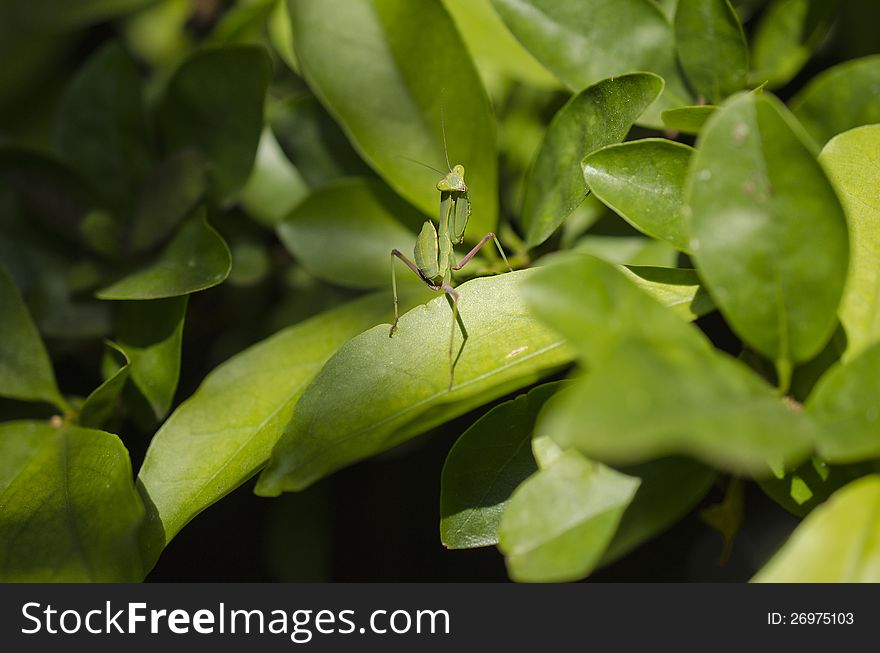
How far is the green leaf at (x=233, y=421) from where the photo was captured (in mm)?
1243

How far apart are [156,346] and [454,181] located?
2.06 feet

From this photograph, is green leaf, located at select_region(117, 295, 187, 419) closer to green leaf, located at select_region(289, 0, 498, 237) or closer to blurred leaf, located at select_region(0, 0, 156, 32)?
green leaf, located at select_region(289, 0, 498, 237)

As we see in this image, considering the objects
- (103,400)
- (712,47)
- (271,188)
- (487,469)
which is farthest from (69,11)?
(487,469)

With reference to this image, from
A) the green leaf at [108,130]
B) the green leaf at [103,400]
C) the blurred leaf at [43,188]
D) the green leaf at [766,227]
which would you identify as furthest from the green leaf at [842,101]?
the blurred leaf at [43,188]

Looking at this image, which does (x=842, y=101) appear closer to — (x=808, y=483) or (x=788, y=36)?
(x=788, y=36)

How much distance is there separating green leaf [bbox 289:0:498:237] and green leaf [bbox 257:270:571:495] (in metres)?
0.43

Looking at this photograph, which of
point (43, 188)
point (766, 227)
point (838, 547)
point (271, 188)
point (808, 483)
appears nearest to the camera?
point (838, 547)

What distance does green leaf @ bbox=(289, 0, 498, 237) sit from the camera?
1.47 metres

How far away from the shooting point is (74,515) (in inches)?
48.7

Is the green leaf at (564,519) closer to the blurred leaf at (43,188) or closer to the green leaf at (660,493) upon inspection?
the green leaf at (660,493)

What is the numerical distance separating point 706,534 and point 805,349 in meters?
1.33

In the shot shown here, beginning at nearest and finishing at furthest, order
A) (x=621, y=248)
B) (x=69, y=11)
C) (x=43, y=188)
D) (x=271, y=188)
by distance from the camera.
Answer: (x=621, y=248) < (x=43, y=188) < (x=271, y=188) < (x=69, y=11)

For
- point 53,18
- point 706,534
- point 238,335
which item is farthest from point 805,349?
point 53,18

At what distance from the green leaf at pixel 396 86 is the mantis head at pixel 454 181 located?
4 centimetres
